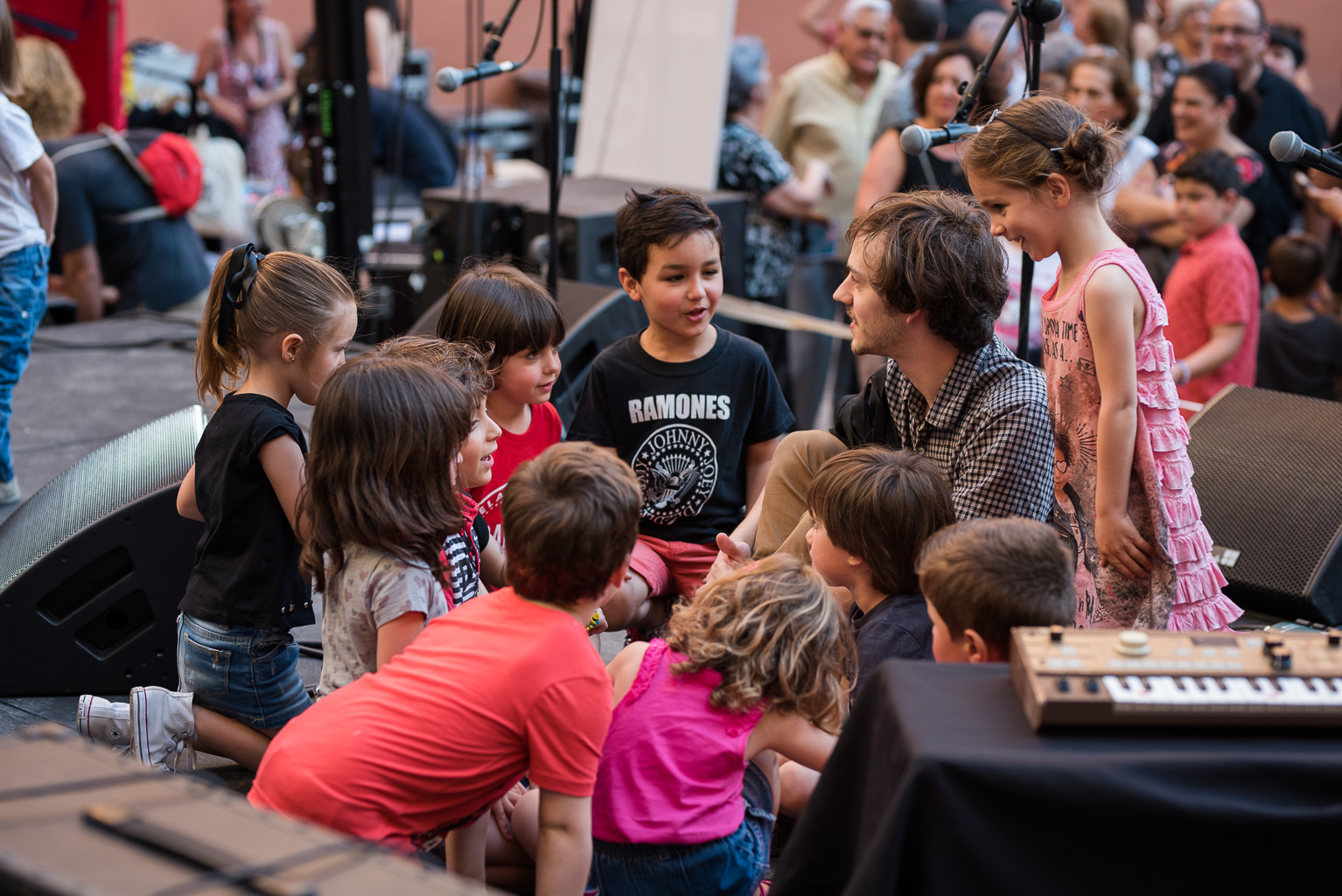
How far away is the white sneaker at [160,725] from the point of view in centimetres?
197

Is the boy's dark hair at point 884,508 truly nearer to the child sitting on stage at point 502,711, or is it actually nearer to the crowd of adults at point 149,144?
the child sitting on stage at point 502,711

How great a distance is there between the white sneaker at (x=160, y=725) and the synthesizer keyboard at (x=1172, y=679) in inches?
56.6

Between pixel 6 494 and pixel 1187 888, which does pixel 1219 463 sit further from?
pixel 6 494

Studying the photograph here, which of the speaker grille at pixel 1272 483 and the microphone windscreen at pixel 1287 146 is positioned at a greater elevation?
the microphone windscreen at pixel 1287 146

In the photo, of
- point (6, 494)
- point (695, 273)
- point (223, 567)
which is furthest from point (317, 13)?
point (223, 567)

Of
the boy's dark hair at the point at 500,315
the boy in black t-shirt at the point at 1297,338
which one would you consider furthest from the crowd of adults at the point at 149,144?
the boy in black t-shirt at the point at 1297,338

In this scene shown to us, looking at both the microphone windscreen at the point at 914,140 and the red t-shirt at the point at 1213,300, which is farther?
the red t-shirt at the point at 1213,300

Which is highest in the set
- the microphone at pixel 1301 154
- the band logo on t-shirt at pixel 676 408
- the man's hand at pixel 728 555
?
the microphone at pixel 1301 154

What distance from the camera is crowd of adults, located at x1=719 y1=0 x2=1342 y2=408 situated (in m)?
3.89

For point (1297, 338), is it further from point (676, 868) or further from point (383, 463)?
point (383, 463)

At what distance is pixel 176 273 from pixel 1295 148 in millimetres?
4867

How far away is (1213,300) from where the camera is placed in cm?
349

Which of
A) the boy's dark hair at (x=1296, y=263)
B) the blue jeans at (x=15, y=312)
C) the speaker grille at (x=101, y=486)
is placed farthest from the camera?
the boy's dark hair at (x=1296, y=263)

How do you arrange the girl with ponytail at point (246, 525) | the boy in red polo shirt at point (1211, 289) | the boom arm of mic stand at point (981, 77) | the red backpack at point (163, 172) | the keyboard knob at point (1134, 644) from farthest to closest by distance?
the red backpack at point (163, 172) < the boy in red polo shirt at point (1211, 289) < the boom arm of mic stand at point (981, 77) < the girl with ponytail at point (246, 525) < the keyboard knob at point (1134, 644)
